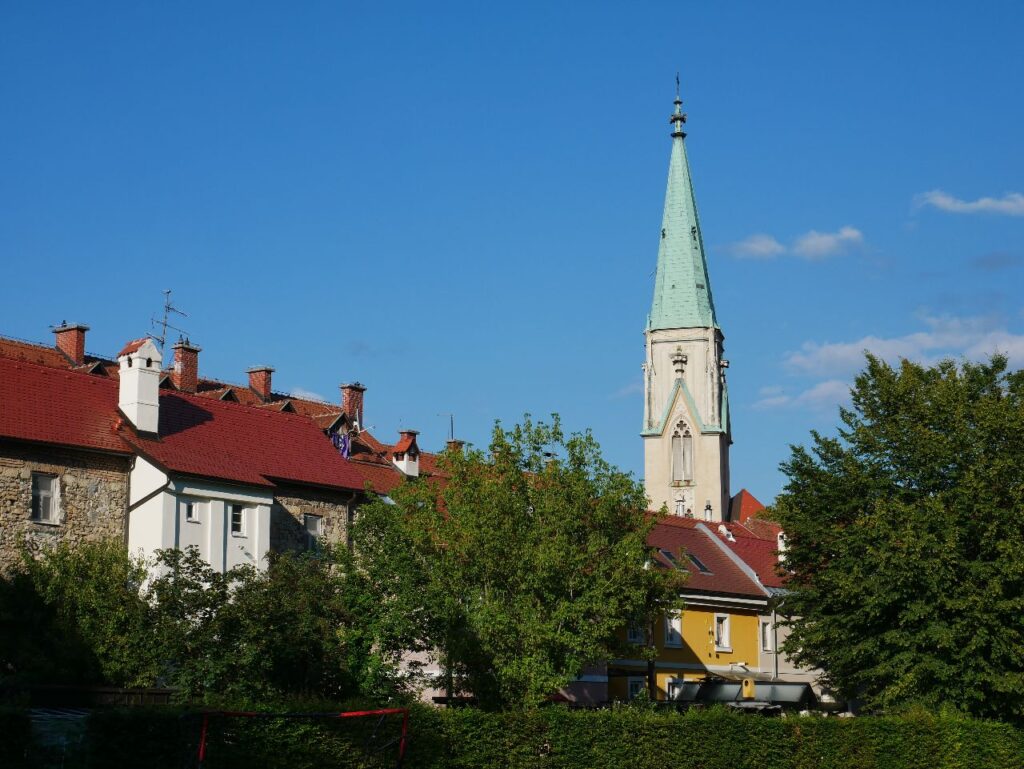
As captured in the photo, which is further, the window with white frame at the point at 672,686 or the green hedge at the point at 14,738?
the window with white frame at the point at 672,686

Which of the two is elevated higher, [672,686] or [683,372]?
[683,372]

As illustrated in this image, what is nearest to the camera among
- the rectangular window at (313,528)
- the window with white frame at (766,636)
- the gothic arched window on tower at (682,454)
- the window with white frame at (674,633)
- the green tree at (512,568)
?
the green tree at (512,568)

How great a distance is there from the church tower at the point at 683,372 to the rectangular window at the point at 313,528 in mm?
70770

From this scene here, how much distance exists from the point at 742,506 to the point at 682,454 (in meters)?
8.05

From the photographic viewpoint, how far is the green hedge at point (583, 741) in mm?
24469

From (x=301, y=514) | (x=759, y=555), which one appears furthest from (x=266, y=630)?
(x=759, y=555)

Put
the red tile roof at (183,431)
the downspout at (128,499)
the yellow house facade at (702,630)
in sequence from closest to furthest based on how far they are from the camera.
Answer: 1. the red tile roof at (183,431)
2. the downspout at (128,499)
3. the yellow house facade at (702,630)

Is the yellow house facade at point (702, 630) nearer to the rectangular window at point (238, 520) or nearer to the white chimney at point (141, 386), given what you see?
the rectangular window at point (238, 520)

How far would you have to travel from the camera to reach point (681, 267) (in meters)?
119

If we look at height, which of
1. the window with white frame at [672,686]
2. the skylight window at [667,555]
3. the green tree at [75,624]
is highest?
the skylight window at [667,555]

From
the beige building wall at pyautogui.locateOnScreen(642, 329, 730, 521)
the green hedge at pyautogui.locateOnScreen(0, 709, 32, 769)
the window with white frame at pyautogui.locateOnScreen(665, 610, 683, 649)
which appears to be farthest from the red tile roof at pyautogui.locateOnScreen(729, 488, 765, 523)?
the green hedge at pyautogui.locateOnScreen(0, 709, 32, 769)

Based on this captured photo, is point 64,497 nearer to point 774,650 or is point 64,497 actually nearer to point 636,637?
point 636,637

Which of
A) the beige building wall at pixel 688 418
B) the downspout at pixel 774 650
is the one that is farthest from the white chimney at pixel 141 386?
the beige building wall at pixel 688 418

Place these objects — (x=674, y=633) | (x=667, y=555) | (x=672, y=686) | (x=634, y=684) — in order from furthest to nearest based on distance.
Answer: (x=667, y=555), (x=674, y=633), (x=672, y=686), (x=634, y=684)
